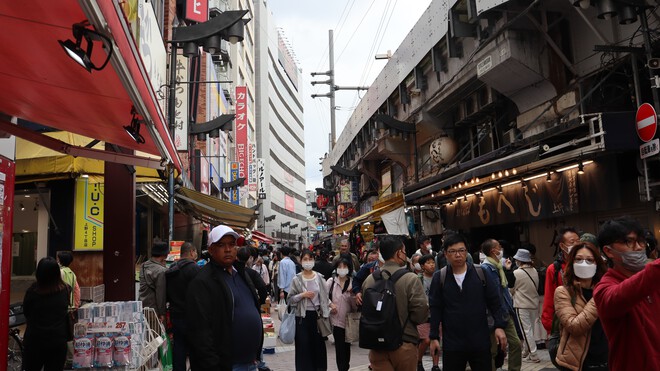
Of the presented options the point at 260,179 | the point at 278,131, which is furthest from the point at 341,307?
the point at 278,131

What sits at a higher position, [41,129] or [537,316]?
[41,129]

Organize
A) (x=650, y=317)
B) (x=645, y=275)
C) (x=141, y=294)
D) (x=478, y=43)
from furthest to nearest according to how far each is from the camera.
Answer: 1. (x=478, y=43)
2. (x=141, y=294)
3. (x=650, y=317)
4. (x=645, y=275)

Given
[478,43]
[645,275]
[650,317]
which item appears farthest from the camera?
[478,43]

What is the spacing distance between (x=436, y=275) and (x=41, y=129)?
772 cm

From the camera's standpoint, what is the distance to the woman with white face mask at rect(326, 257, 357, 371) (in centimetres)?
772

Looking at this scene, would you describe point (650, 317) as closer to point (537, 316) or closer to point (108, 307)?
point (108, 307)

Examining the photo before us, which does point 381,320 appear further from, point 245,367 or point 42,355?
point 42,355

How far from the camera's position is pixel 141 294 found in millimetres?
7242

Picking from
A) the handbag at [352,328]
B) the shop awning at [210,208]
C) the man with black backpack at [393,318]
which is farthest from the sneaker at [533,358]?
the shop awning at [210,208]

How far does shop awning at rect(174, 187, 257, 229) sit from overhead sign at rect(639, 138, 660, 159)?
9297 millimetres

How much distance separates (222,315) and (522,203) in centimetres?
966

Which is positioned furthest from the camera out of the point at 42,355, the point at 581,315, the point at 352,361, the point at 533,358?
the point at 352,361

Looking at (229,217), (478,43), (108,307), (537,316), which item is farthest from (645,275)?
(229,217)

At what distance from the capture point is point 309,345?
768cm
